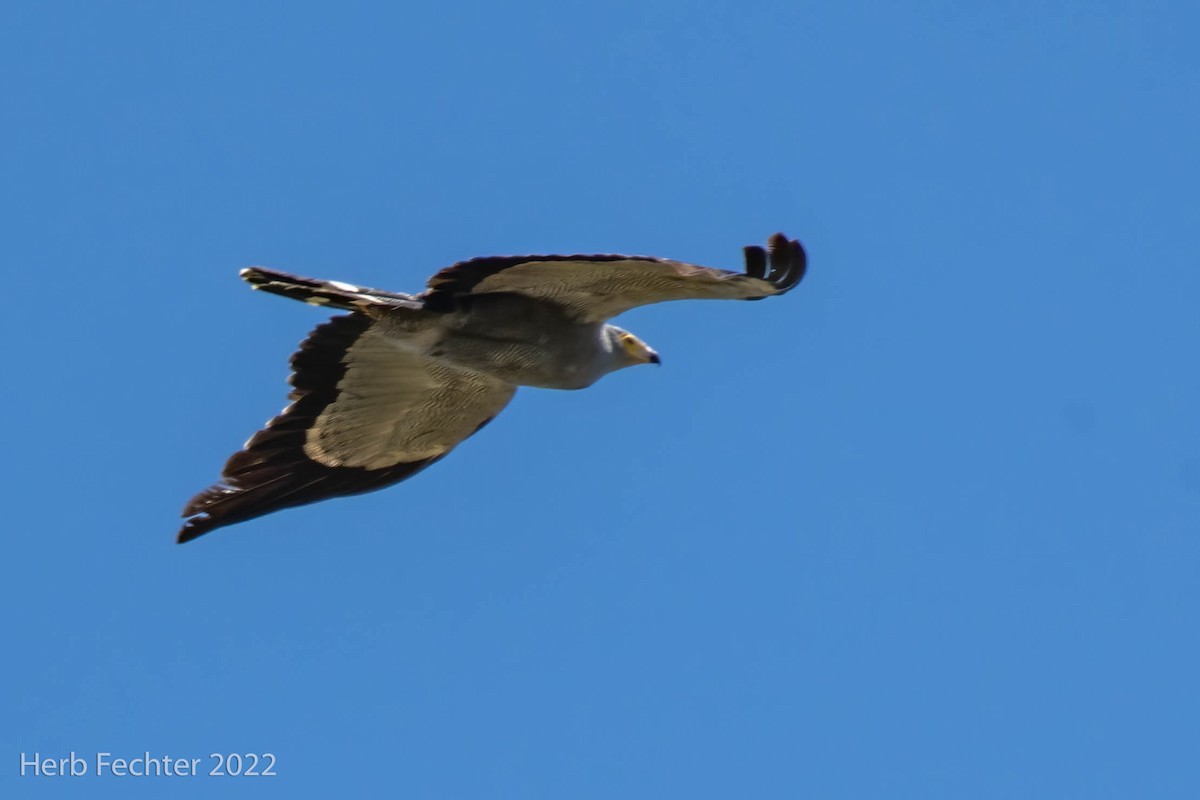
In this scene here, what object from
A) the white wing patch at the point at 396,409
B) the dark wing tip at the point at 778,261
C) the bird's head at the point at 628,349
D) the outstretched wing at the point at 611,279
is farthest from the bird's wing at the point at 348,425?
the dark wing tip at the point at 778,261

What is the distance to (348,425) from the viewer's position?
1417 centimetres

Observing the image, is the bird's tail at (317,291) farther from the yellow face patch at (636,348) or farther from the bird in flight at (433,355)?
the yellow face patch at (636,348)

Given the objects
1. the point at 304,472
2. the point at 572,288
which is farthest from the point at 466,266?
the point at 304,472

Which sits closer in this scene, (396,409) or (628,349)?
(628,349)

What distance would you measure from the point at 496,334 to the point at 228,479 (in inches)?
97.9

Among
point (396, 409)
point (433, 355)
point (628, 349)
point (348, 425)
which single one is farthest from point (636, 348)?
point (348, 425)

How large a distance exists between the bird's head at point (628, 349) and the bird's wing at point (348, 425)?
3.05 feet

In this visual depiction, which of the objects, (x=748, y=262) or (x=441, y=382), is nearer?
(x=748, y=262)

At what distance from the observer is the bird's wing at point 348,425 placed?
13.7 metres

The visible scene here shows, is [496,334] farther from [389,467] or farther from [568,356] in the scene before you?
[389,467]

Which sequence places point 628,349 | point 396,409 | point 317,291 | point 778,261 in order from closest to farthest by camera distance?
point 778,261 < point 317,291 < point 628,349 < point 396,409

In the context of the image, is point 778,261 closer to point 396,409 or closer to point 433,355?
point 433,355

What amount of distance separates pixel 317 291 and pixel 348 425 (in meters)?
2.06

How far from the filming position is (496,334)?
12.8 metres
